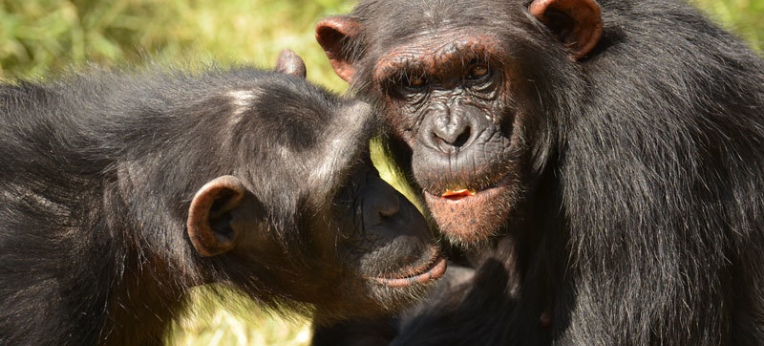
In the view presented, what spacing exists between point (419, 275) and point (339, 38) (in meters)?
1.56

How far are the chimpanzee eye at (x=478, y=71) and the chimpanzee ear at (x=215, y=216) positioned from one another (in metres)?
1.39

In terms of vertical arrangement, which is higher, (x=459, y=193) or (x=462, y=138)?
(x=462, y=138)

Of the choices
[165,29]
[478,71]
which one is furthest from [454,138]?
[165,29]

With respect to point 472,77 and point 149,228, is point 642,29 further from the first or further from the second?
point 149,228

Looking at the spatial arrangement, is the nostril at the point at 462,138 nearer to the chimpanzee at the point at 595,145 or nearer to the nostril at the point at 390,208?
the chimpanzee at the point at 595,145

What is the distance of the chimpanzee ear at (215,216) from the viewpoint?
5.02 m

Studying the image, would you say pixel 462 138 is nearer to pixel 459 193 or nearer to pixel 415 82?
pixel 459 193

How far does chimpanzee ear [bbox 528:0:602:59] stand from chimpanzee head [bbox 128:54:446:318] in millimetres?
1114

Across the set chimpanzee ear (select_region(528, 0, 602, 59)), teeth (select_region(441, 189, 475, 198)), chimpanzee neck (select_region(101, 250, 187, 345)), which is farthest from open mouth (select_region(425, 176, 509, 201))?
chimpanzee neck (select_region(101, 250, 187, 345))

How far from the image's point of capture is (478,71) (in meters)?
5.82

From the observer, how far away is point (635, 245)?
18.4 feet

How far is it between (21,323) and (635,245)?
116 inches

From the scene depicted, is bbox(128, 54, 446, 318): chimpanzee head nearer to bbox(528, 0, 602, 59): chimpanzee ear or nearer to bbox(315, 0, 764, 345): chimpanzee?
bbox(315, 0, 764, 345): chimpanzee

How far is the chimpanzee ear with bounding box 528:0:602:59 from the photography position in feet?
18.7
